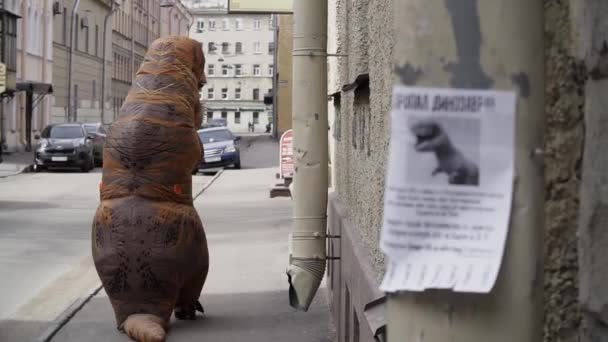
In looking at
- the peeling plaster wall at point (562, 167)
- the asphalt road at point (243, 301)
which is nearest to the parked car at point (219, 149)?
the asphalt road at point (243, 301)

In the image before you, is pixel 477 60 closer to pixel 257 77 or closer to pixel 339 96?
pixel 339 96

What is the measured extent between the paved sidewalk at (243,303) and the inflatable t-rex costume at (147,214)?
15.0 inches

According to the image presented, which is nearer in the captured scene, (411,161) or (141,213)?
(411,161)

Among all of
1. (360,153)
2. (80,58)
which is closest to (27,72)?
(80,58)

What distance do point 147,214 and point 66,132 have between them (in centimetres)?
2649

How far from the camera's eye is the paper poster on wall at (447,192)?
→ 5.95 feet

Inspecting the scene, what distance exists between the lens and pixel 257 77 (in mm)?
117875

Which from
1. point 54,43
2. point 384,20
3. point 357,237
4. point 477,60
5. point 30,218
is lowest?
→ point 30,218

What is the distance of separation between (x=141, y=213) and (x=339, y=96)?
5.82ft

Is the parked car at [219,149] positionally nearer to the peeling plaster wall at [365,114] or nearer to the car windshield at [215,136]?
the car windshield at [215,136]

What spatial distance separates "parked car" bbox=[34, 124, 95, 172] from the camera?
105 feet

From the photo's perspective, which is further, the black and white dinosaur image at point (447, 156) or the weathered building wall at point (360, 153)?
the weathered building wall at point (360, 153)

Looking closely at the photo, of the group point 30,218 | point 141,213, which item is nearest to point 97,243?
point 141,213

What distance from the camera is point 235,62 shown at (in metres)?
118
